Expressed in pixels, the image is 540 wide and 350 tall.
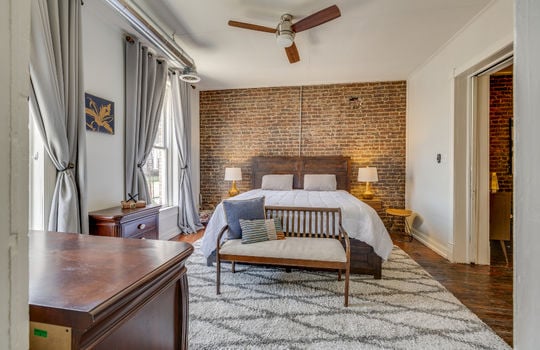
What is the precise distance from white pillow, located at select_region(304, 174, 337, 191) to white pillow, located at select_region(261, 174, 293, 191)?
0.32m

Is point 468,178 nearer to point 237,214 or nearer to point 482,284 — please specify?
point 482,284

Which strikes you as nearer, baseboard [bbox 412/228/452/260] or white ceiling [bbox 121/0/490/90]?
white ceiling [bbox 121/0/490/90]

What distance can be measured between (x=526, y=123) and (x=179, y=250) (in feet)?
3.25

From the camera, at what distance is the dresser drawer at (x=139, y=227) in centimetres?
253

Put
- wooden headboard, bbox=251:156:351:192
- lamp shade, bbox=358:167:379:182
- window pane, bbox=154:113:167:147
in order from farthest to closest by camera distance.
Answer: wooden headboard, bbox=251:156:351:192, lamp shade, bbox=358:167:379:182, window pane, bbox=154:113:167:147

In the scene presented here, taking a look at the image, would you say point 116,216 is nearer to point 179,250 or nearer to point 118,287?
point 179,250

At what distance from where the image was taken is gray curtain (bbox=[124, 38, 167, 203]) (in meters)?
3.21

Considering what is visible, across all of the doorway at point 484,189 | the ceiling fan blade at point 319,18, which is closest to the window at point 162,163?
the ceiling fan blade at point 319,18

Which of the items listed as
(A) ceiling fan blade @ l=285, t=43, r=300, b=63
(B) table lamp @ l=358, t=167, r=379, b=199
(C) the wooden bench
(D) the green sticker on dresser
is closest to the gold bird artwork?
(C) the wooden bench

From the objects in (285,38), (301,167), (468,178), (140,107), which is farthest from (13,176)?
(301,167)

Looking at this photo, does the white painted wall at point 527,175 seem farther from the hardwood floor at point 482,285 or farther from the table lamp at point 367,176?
the table lamp at point 367,176

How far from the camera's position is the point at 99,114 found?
9.16 ft

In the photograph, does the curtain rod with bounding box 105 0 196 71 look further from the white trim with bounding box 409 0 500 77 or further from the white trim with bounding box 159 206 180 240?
the white trim with bounding box 409 0 500 77

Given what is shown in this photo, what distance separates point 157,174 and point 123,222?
183 cm
